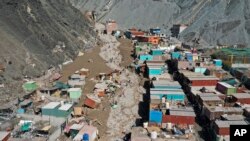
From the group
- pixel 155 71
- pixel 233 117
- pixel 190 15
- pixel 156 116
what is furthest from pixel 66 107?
pixel 190 15

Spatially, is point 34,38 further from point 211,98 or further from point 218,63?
point 211,98

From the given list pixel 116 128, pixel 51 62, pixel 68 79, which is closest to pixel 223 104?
pixel 116 128

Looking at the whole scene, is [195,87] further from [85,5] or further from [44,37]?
[85,5]

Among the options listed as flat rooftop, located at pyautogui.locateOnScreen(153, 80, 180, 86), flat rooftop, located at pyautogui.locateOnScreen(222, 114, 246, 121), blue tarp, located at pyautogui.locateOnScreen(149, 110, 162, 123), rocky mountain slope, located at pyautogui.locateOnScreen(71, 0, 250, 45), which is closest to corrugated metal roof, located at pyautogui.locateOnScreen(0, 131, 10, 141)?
blue tarp, located at pyautogui.locateOnScreen(149, 110, 162, 123)

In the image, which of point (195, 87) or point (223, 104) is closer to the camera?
point (223, 104)

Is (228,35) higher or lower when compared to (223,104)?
higher

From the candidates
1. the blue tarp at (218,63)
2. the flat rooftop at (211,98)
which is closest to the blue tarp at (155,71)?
the blue tarp at (218,63)

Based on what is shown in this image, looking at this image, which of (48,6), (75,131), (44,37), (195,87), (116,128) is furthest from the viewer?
(48,6)
